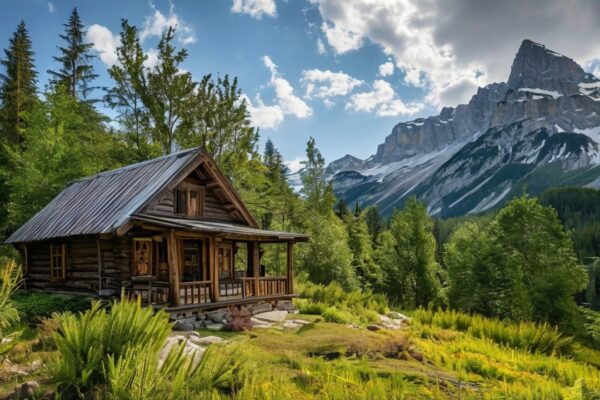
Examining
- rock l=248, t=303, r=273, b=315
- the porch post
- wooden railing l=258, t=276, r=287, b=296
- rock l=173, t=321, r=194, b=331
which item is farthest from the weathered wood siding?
wooden railing l=258, t=276, r=287, b=296

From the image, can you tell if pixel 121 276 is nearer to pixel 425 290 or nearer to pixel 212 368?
pixel 212 368

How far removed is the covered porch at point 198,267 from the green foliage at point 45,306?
172 centimetres

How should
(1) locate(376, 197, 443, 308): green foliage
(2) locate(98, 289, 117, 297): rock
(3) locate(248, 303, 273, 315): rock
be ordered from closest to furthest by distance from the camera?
(2) locate(98, 289, 117, 297): rock → (3) locate(248, 303, 273, 315): rock → (1) locate(376, 197, 443, 308): green foliage

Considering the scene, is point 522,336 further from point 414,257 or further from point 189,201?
point 414,257

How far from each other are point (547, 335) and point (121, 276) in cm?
1441

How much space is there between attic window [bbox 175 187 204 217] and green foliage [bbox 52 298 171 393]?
1134 cm

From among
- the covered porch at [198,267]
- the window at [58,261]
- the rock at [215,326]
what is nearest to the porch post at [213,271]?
the covered porch at [198,267]

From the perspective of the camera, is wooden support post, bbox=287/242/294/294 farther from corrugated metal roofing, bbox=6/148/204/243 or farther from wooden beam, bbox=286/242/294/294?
corrugated metal roofing, bbox=6/148/204/243

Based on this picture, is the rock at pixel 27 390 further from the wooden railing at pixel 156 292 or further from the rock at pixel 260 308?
the rock at pixel 260 308

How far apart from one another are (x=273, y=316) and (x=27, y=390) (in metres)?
11.2

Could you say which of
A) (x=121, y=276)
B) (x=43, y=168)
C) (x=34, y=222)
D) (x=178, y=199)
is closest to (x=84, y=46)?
(x=43, y=168)

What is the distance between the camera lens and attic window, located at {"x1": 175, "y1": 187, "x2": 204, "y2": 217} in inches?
706

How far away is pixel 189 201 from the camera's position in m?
18.2

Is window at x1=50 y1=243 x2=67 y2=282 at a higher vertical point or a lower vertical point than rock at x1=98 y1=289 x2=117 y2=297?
higher
